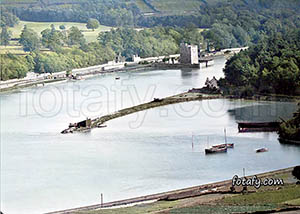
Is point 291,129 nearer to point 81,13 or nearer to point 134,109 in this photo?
point 134,109

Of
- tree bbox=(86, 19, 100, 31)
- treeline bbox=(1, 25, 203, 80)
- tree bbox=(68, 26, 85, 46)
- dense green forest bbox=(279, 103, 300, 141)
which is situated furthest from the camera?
tree bbox=(86, 19, 100, 31)

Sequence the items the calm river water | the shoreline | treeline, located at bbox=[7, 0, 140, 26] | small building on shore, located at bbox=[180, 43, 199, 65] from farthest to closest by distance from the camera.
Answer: treeline, located at bbox=[7, 0, 140, 26] → small building on shore, located at bbox=[180, 43, 199, 65] → the calm river water → the shoreline

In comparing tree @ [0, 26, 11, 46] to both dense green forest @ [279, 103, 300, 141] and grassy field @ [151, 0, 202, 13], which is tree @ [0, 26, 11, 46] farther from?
dense green forest @ [279, 103, 300, 141]

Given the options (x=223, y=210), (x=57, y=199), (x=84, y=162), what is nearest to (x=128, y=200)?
(x=57, y=199)

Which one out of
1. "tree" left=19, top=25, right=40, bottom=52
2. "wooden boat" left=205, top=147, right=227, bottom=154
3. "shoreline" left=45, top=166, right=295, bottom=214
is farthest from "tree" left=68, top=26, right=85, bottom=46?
"shoreline" left=45, top=166, right=295, bottom=214

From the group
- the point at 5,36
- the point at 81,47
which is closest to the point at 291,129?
the point at 81,47

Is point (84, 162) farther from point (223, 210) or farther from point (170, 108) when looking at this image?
point (170, 108)
